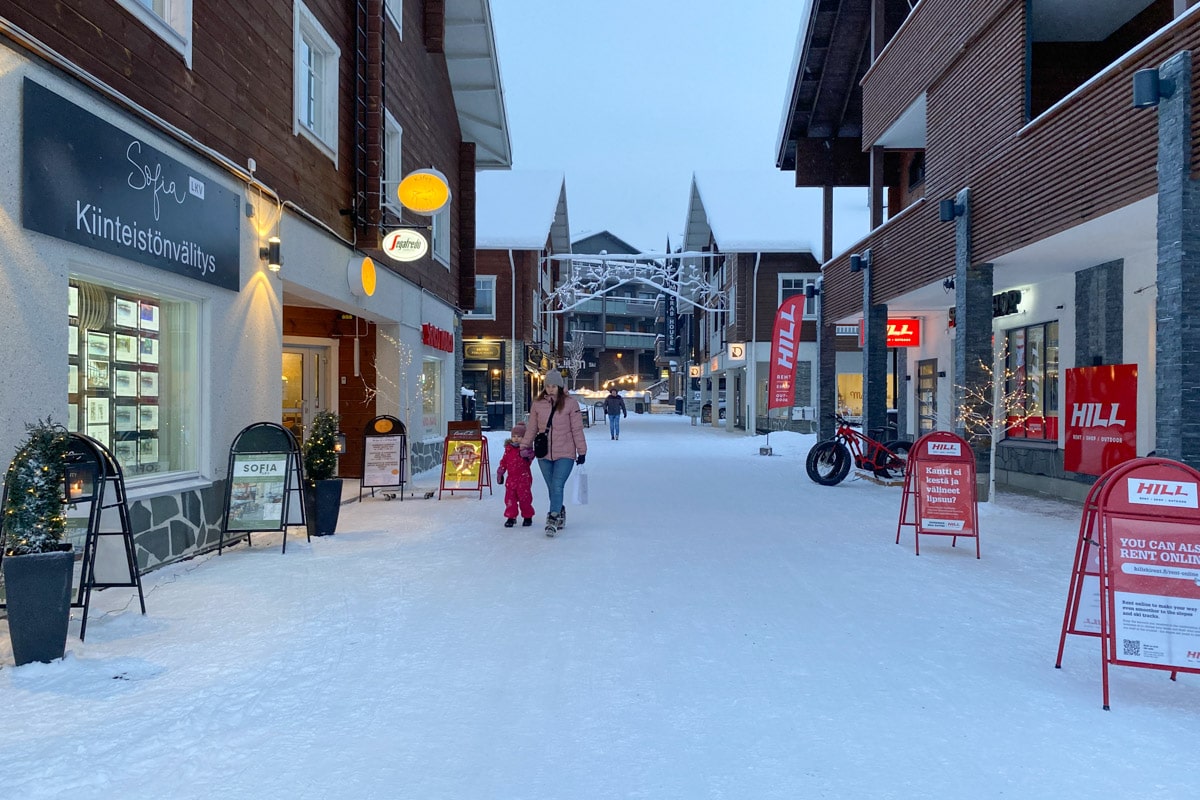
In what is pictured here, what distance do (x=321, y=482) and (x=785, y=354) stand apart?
13.4 m

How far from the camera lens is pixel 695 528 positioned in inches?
350

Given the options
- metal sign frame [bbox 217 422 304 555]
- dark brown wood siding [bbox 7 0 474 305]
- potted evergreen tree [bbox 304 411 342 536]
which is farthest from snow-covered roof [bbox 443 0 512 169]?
metal sign frame [bbox 217 422 304 555]

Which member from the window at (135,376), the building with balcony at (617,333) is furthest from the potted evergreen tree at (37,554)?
the building with balcony at (617,333)

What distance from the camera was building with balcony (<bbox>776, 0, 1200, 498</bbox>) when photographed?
6.86m

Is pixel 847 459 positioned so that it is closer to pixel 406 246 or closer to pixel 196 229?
pixel 406 246

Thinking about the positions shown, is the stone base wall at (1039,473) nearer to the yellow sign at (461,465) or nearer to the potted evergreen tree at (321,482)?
the yellow sign at (461,465)

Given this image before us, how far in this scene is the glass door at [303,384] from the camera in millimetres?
13000

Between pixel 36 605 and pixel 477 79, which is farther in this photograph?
pixel 477 79

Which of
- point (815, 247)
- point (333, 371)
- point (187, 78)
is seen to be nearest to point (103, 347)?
point (187, 78)

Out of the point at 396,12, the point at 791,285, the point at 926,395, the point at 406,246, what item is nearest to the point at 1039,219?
the point at 406,246

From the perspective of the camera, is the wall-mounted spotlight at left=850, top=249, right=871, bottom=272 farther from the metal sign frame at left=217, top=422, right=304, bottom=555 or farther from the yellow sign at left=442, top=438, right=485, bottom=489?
the metal sign frame at left=217, top=422, right=304, bottom=555

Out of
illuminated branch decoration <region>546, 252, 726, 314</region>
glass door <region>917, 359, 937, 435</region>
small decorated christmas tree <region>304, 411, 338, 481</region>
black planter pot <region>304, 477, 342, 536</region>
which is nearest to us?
black planter pot <region>304, 477, 342, 536</region>

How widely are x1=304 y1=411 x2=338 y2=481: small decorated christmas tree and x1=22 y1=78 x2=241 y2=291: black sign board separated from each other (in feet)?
5.60

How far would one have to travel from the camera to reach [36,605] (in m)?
4.20
